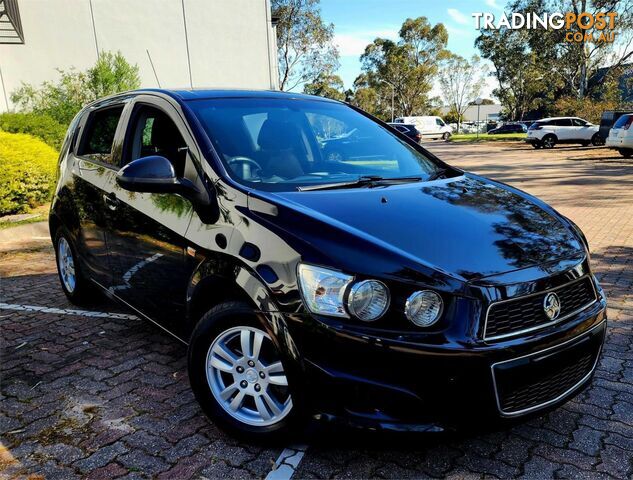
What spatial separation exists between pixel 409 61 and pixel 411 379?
206ft

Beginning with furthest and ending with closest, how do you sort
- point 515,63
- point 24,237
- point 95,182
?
point 515,63 → point 24,237 → point 95,182

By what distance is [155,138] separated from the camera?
3408 mm

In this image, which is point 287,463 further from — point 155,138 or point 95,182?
point 95,182

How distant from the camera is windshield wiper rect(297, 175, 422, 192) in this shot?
284 cm

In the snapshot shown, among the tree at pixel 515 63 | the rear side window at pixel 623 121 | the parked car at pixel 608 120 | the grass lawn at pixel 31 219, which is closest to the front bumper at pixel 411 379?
the grass lawn at pixel 31 219

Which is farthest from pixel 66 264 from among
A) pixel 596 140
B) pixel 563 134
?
pixel 563 134

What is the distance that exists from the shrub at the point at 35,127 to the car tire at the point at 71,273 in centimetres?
964

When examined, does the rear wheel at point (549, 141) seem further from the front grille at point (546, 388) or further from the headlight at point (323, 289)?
the headlight at point (323, 289)

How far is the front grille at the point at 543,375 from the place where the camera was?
6.92 ft

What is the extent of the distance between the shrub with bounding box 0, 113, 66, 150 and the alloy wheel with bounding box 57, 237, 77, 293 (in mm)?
9608

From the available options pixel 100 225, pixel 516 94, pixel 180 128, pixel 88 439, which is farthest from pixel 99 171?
pixel 516 94

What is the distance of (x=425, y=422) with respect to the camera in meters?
2.08

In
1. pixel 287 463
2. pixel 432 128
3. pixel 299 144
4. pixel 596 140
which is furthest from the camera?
pixel 432 128
